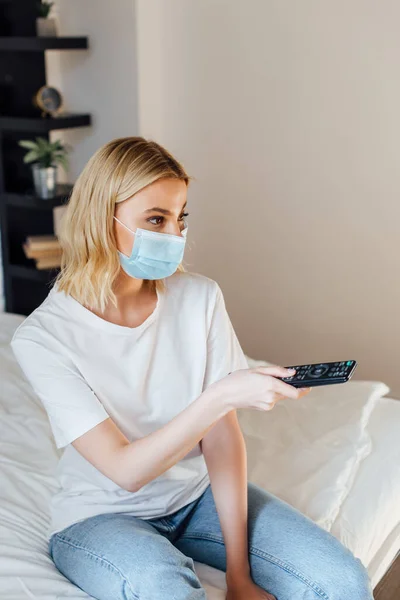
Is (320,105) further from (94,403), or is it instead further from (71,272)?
(94,403)

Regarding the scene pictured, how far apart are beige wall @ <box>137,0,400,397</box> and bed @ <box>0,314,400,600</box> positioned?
80 centimetres

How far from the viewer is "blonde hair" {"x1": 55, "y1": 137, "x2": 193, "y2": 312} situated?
1370mm

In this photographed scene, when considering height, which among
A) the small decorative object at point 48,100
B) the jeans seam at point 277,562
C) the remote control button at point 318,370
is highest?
the small decorative object at point 48,100

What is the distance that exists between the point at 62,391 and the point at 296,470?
60cm

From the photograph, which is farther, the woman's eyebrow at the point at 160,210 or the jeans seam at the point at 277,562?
the woman's eyebrow at the point at 160,210

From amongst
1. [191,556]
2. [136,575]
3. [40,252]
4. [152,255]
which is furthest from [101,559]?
[40,252]

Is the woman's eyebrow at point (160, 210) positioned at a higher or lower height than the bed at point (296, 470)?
higher

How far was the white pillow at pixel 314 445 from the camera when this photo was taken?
1587mm

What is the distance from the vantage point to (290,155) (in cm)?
277

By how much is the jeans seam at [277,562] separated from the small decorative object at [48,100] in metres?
1.76

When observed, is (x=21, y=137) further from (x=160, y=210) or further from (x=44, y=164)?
(x=160, y=210)

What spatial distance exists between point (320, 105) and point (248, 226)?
52 cm

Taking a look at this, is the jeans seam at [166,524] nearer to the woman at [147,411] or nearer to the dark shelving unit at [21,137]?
the woman at [147,411]

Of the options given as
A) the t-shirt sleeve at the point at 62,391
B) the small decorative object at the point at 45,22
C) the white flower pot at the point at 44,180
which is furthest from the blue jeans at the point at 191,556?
the small decorative object at the point at 45,22
